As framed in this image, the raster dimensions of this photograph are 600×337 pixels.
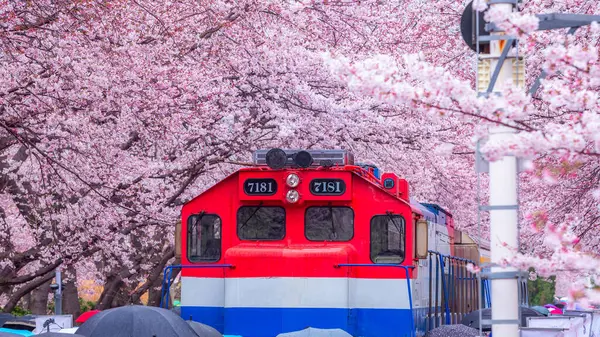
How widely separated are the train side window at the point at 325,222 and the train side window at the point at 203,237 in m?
1.19

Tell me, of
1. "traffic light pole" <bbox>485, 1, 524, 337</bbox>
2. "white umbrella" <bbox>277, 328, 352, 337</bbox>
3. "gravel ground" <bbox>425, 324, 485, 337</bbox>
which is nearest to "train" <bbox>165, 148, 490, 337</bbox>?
"gravel ground" <bbox>425, 324, 485, 337</bbox>

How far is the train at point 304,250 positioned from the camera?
12859 mm

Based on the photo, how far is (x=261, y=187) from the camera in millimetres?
13312

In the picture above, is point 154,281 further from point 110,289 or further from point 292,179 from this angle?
point 292,179

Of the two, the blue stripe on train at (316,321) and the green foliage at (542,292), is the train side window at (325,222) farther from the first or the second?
the green foliage at (542,292)

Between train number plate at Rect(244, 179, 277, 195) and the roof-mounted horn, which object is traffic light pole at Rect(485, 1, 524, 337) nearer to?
the roof-mounted horn

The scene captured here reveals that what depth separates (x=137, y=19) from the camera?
15266 mm

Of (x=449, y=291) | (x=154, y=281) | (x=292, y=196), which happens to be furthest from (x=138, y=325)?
(x=154, y=281)

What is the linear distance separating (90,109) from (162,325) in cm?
467

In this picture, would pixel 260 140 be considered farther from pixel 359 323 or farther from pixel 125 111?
pixel 359 323

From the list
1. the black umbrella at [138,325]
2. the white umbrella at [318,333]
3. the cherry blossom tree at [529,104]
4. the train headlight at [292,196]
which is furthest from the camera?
the train headlight at [292,196]

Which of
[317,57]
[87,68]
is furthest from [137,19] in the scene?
[317,57]

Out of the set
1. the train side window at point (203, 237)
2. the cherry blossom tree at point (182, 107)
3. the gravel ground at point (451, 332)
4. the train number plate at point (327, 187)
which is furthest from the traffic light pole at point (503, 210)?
the train side window at point (203, 237)

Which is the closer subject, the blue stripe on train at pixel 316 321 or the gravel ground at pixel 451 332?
the blue stripe on train at pixel 316 321
